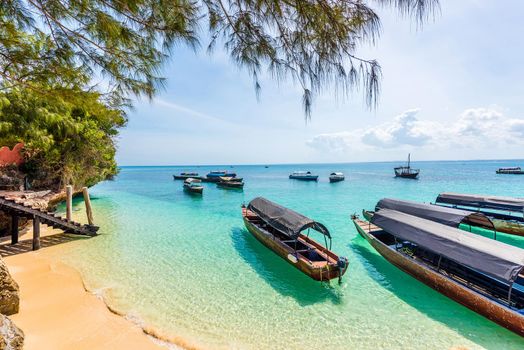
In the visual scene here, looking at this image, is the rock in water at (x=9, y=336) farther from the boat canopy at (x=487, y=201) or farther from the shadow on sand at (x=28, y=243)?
the boat canopy at (x=487, y=201)

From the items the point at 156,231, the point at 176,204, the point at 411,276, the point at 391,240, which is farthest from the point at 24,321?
the point at 176,204

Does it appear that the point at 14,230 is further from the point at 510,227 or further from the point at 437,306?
the point at 510,227

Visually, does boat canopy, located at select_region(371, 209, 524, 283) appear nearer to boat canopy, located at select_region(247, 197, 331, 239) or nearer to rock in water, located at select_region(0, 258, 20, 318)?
boat canopy, located at select_region(247, 197, 331, 239)

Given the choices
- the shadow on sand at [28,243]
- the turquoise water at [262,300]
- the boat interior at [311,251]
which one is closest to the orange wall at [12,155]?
the shadow on sand at [28,243]

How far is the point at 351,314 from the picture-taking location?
7.58 meters

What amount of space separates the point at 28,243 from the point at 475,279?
798 inches

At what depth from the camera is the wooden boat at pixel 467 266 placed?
6805 mm

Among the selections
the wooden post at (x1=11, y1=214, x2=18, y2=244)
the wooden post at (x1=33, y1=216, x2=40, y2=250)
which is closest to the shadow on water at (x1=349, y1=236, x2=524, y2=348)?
the wooden post at (x1=33, y1=216, x2=40, y2=250)

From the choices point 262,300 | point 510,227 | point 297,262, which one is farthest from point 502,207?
point 262,300

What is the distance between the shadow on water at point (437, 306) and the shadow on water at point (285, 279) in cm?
240

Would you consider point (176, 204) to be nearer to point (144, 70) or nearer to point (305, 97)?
point (144, 70)

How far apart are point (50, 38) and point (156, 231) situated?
14.1m

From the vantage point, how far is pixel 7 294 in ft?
20.5

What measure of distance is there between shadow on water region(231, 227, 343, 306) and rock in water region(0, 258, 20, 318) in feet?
24.8
